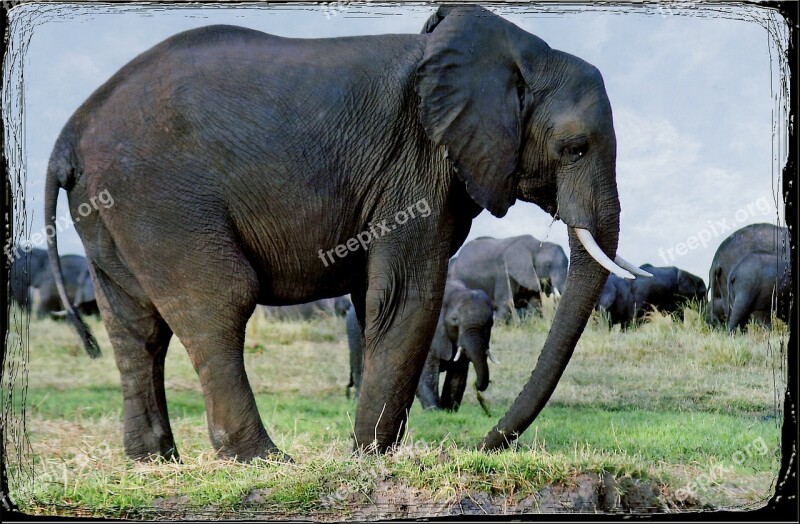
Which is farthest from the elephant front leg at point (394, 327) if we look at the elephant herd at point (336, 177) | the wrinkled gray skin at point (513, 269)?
the wrinkled gray skin at point (513, 269)

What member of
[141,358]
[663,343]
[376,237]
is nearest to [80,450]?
[141,358]

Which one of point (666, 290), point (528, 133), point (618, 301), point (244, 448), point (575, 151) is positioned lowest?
point (244, 448)

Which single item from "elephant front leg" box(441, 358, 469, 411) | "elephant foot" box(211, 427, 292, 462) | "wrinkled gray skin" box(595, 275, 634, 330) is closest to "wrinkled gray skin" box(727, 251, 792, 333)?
"wrinkled gray skin" box(595, 275, 634, 330)

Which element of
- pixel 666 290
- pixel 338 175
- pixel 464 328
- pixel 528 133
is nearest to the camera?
pixel 338 175

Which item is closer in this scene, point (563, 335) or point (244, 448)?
point (244, 448)

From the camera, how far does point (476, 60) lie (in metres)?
7.00

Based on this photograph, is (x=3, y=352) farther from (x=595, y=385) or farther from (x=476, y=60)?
(x=595, y=385)

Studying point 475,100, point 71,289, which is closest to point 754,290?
point 475,100

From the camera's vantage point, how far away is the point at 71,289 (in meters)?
20.5

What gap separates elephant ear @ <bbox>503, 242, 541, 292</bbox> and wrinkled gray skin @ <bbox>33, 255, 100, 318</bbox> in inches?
292

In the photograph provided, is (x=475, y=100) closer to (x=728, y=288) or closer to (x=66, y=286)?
(x=728, y=288)

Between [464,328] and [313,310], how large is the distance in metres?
8.42

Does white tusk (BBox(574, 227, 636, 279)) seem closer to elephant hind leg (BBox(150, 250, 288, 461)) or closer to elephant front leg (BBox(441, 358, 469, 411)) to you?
elephant hind leg (BBox(150, 250, 288, 461))

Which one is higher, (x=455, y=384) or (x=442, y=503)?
(x=455, y=384)
